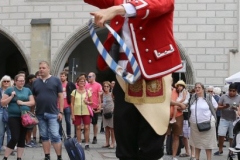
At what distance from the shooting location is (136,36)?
325cm

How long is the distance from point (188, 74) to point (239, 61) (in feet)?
7.05

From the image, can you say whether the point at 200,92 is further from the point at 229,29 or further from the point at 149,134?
the point at 229,29

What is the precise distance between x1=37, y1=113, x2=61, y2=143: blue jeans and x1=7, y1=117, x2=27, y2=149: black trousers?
0.38 meters

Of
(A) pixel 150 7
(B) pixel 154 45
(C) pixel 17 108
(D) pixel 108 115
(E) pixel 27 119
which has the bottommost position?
(D) pixel 108 115

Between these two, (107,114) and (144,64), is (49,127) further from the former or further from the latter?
(144,64)

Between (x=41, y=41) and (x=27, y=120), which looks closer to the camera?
(x=27, y=120)

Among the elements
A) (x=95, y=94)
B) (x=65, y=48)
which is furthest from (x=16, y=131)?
(x=65, y=48)

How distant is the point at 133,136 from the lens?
3.33m

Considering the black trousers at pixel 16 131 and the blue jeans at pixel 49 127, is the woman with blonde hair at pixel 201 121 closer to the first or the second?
the blue jeans at pixel 49 127

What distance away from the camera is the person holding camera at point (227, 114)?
38.6 ft

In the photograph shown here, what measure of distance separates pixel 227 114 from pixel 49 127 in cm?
429

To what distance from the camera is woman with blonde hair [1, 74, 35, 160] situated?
9156 mm

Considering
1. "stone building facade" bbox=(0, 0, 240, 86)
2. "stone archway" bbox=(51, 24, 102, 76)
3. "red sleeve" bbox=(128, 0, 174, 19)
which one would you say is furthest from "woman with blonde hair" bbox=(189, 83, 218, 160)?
"stone archway" bbox=(51, 24, 102, 76)

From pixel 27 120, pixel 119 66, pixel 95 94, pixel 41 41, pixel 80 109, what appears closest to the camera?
pixel 119 66
